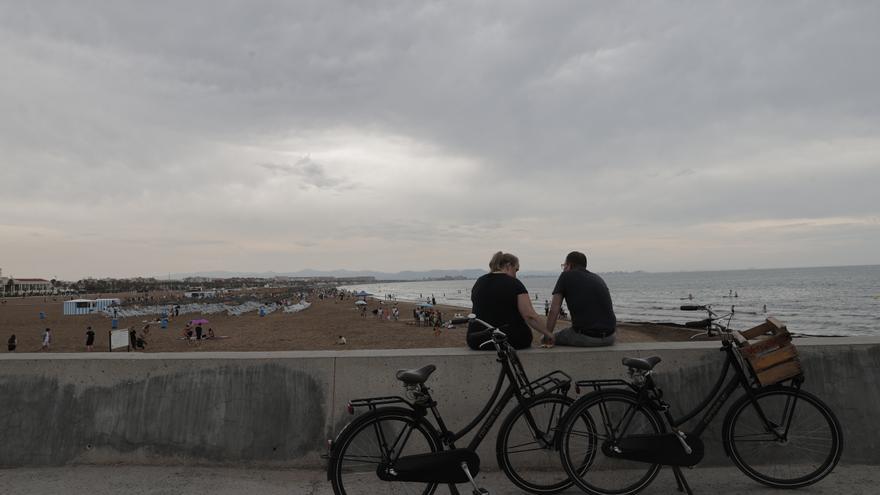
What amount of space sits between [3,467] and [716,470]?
614 centimetres

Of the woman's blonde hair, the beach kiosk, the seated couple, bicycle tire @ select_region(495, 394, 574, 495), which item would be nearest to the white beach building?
the beach kiosk

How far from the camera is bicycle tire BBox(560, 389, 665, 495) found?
4016 mm

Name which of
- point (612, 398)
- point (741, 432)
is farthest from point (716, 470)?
point (612, 398)

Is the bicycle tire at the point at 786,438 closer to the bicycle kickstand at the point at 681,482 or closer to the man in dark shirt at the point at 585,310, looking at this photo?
the bicycle kickstand at the point at 681,482

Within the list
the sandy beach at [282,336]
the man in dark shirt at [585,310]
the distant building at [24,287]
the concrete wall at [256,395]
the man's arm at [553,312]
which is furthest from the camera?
the distant building at [24,287]

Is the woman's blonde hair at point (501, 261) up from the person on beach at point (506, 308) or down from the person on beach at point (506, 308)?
up

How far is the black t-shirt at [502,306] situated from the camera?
4.80 metres

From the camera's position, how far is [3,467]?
15.5 ft

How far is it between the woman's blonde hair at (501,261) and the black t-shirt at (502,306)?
1.73ft

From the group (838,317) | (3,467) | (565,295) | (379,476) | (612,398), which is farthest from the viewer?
(838,317)

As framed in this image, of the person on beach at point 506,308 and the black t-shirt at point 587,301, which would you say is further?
the black t-shirt at point 587,301

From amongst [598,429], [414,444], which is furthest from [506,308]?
[414,444]

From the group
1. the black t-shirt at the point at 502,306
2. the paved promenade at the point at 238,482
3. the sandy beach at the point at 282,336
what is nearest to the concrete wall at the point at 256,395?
the paved promenade at the point at 238,482

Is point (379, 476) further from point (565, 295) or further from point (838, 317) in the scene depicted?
point (838, 317)
